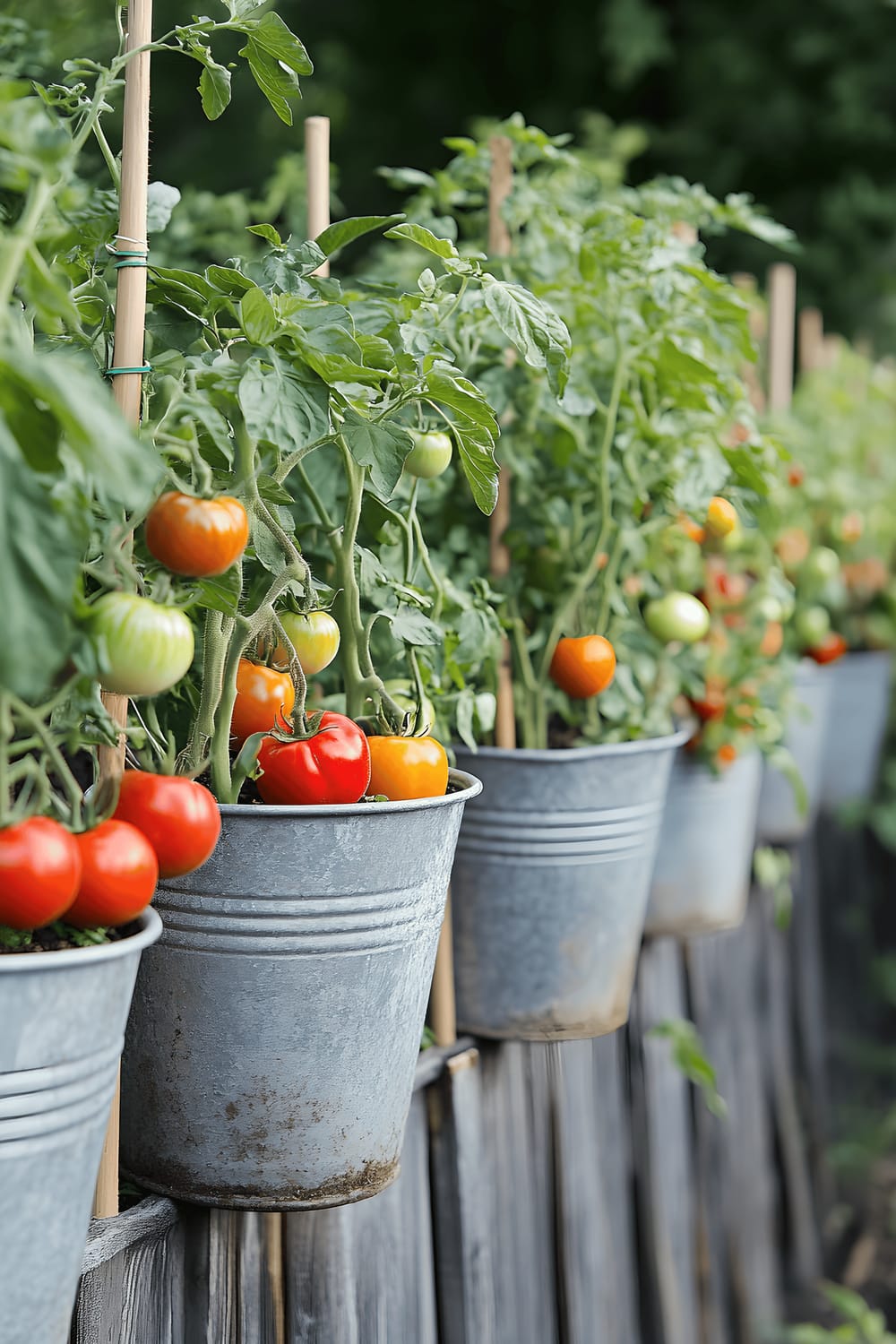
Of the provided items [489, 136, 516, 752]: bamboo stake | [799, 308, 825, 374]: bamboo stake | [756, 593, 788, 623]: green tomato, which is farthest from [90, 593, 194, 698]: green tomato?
[799, 308, 825, 374]: bamboo stake

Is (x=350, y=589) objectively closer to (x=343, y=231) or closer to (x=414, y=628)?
(x=414, y=628)

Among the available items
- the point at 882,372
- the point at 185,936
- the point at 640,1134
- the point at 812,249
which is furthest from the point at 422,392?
the point at 812,249

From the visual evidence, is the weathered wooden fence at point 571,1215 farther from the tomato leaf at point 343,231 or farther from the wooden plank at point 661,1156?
the tomato leaf at point 343,231

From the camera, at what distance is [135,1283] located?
82cm

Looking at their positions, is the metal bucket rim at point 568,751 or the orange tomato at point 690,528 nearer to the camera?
the metal bucket rim at point 568,751

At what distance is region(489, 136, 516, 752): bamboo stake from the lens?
123 cm

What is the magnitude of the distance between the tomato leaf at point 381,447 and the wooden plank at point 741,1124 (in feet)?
4.80

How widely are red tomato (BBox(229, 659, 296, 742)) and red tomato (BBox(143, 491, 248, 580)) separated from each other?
0.57 feet

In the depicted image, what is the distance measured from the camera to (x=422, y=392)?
2.62 feet

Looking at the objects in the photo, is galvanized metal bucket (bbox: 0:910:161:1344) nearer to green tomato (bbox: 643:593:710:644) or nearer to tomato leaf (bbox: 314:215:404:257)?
tomato leaf (bbox: 314:215:404:257)

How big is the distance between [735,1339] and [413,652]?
1800 millimetres

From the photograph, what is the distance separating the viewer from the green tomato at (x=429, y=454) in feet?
3.04

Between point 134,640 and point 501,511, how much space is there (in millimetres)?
734

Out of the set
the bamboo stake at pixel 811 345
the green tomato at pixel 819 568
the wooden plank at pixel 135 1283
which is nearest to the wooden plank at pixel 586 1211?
the wooden plank at pixel 135 1283
